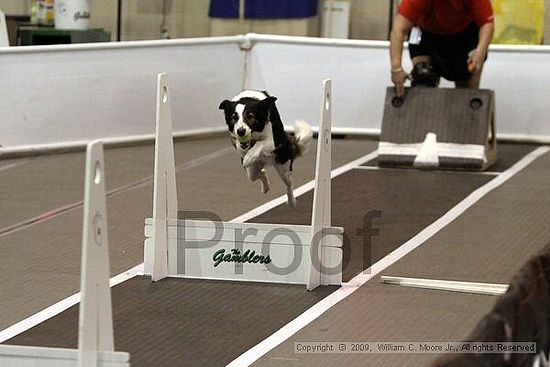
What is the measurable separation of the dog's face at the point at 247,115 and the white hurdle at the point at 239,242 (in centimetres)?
27

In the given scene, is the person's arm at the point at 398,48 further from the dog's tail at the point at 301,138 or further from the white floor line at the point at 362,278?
the dog's tail at the point at 301,138

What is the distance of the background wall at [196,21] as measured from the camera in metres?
13.1

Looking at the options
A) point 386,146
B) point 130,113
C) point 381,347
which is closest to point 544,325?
point 381,347

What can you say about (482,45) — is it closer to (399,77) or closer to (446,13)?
(446,13)

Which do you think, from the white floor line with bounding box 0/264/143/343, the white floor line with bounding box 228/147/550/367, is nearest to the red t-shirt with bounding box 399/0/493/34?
the white floor line with bounding box 228/147/550/367

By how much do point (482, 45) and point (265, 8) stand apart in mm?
4945

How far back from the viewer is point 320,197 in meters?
5.76

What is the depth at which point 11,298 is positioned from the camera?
5.52 meters

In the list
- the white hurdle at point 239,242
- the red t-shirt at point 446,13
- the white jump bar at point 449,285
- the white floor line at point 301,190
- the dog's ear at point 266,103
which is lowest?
the white floor line at point 301,190

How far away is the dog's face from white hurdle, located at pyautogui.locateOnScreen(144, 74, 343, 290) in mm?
270

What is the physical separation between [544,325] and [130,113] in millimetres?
7145

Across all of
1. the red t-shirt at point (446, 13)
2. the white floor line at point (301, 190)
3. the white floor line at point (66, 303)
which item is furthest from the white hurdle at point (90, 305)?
the red t-shirt at point (446, 13)

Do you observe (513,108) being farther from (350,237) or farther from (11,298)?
(11,298)

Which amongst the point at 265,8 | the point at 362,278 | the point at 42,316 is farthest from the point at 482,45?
the point at 265,8
